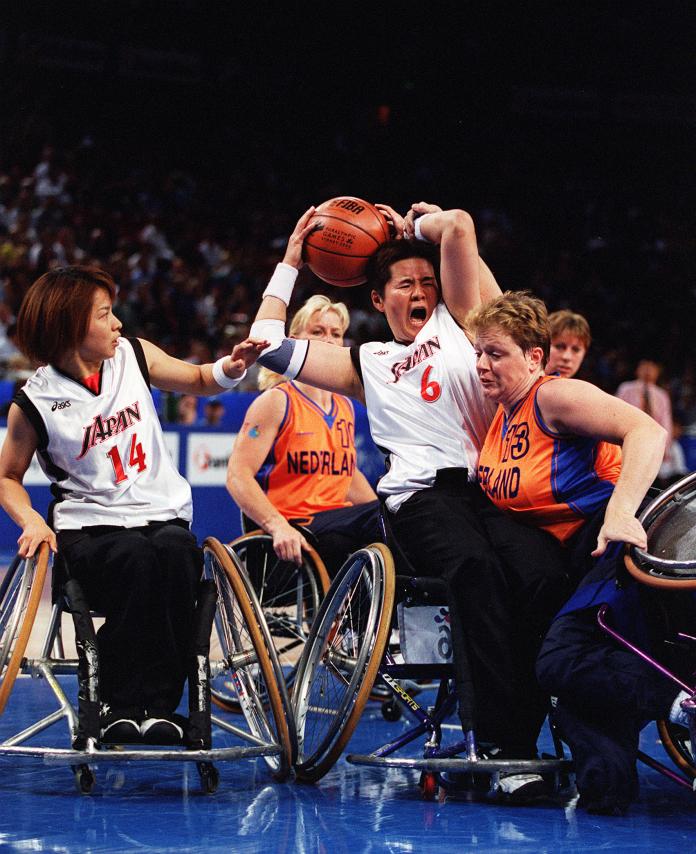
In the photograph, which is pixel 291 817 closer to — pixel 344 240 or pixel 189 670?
pixel 189 670

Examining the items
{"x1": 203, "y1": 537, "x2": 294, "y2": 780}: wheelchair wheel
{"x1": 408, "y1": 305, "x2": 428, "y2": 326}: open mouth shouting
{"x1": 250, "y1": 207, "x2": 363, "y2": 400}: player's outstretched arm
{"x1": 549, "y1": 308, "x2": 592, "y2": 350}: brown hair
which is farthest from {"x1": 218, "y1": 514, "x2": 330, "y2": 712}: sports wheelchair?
{"x1": 549, "y1": 308, "x2": 592, "y2": 350}: brown hair

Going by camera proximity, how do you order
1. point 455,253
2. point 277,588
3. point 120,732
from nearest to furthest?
point 120,732
point 455,253
point 277,588

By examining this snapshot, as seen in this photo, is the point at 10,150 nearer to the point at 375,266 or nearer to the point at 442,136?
the point at 442,136

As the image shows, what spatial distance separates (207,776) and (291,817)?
35 centimetres

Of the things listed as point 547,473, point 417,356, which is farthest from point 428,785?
point 417,356

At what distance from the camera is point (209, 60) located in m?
17.1

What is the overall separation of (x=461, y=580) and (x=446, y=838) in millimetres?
688

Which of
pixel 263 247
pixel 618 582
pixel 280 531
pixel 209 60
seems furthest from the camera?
pixel 209 60

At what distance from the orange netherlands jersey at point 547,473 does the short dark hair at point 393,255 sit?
693mm

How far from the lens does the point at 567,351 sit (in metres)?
5.23

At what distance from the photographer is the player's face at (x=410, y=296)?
146 inches

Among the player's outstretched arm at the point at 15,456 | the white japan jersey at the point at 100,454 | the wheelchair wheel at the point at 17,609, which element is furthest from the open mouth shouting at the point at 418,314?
the wheelchair wheel at the point at 17,609

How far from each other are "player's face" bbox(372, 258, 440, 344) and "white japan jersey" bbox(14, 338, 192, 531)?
2.80 ft

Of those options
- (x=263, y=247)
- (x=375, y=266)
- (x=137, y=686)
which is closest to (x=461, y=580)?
(x=137, y=686)
